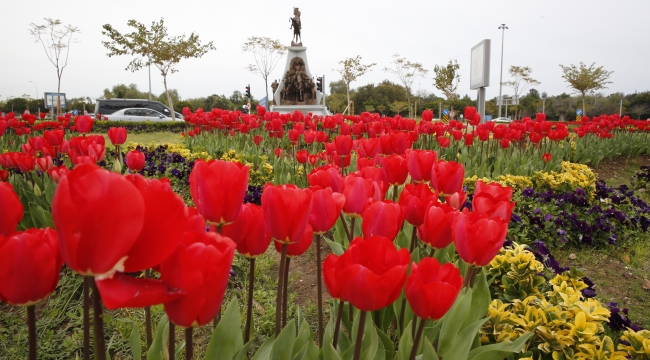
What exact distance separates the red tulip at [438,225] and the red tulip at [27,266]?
3.35 ft

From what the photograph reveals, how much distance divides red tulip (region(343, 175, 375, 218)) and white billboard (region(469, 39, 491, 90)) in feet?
42.3

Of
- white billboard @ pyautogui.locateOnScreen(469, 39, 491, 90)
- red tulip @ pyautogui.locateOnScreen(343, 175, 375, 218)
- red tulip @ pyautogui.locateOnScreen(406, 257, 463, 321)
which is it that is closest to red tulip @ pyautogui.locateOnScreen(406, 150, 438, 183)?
red tulip @ pyautogui.locateOnScreen(343, 175, 375, 218)

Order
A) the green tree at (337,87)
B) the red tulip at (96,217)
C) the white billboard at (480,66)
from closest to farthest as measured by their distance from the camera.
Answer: the red tulip at (96,217), the white billboard at (480,66), the green tree at (337,87)

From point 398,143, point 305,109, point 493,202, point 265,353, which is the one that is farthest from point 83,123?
point 305,109

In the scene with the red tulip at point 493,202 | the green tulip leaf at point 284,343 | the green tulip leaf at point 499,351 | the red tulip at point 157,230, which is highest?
the red tulip at point 157,230

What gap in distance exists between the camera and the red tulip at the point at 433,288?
915 millimetres

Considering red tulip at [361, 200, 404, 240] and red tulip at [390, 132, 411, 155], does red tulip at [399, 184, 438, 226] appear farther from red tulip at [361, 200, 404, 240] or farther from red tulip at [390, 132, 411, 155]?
red tulip at [390, 132, 411, 155]

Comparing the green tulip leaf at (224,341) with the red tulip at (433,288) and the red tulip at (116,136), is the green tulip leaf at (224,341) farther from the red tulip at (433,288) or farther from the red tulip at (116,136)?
the red tulip at (116,136)

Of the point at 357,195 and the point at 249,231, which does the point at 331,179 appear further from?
the point at 249,231

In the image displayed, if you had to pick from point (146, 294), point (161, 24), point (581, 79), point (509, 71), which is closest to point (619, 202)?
point (146, 294)

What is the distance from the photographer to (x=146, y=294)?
52 centimetres

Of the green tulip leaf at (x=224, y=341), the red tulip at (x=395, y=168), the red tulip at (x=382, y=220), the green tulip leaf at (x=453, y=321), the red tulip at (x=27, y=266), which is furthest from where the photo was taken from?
the red tulip at (x=395, y=168)

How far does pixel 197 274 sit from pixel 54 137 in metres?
3.69

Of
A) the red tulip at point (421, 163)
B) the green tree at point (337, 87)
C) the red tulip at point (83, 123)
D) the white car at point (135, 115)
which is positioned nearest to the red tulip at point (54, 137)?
the red tulip at point (83, 123)
